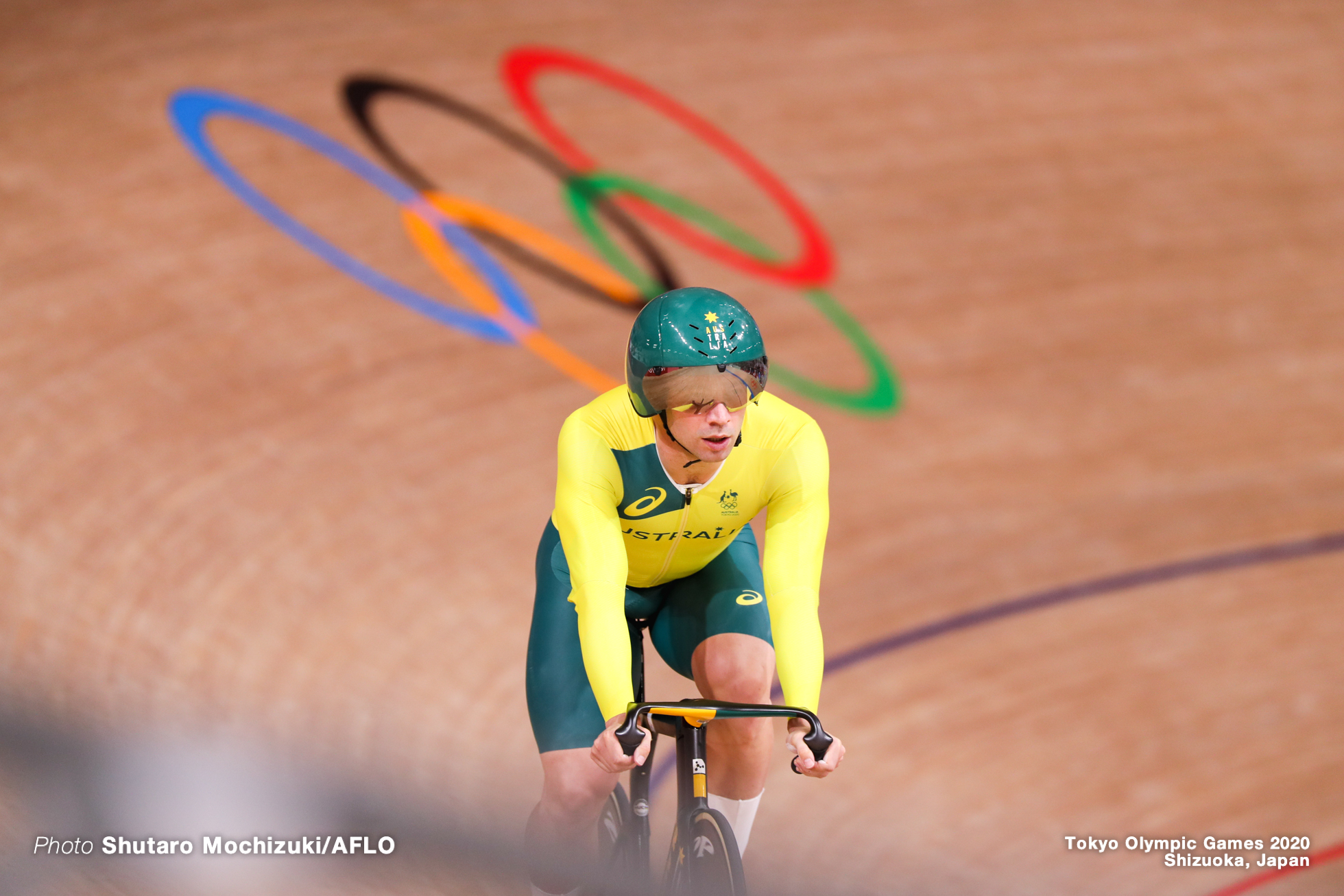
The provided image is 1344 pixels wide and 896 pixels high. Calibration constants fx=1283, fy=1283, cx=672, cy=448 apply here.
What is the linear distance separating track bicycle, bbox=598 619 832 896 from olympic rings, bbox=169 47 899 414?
2.62 metres

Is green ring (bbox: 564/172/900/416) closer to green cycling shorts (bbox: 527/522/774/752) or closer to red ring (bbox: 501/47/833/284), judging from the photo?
red ring (bbox: 501/47/833/284)

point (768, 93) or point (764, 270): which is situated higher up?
point (768, 93)

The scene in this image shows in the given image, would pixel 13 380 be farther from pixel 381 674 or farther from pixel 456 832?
pixel 456 832

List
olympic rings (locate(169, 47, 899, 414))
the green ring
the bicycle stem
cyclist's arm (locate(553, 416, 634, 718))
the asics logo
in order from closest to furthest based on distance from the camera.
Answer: the bicycle stem, cyclist's arm (locate(553, 416, 634, 718)), the asics logo, the green ring, olympic rings (locate(169, 47, 899, 414))

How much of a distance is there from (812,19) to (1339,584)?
12.4 ft

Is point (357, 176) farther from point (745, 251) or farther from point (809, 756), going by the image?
point (809, 756)

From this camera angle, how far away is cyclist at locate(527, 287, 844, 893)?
6.02 ft

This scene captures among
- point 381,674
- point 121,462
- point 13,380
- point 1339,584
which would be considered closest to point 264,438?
point 121,462

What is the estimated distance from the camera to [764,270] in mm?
5277

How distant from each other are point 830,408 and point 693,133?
1.78 metres

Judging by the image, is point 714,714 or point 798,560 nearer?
point 714,714

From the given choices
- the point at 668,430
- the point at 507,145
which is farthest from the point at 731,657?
the point at 507,145

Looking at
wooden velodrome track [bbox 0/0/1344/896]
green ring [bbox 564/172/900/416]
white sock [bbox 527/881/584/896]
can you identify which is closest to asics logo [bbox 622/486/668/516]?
white sock [bbox 527/881/584/896]

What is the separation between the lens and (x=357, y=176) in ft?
17.8
